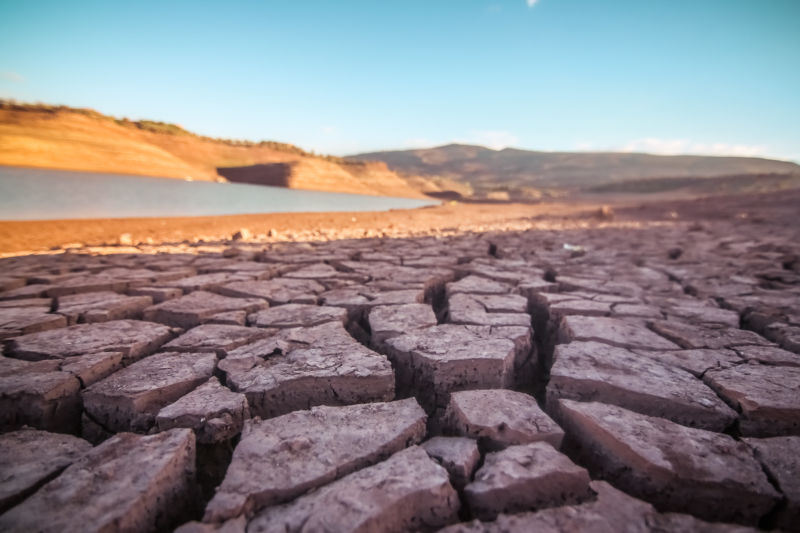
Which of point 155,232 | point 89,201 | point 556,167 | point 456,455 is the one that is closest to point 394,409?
point 456,455

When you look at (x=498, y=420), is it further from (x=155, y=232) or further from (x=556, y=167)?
(x=556, y=167)

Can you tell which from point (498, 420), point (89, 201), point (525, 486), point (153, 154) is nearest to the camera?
point (525, 486)

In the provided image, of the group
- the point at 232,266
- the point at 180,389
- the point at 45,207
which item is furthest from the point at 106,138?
the point at 180,389

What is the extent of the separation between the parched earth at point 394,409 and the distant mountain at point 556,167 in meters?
38.7

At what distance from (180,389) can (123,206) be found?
9452 millimetres

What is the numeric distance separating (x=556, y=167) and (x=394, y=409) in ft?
206

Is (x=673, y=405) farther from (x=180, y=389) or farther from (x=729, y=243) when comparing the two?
(x=729, y=243)

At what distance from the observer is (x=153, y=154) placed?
20.7 metres

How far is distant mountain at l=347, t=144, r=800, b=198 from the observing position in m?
44.8

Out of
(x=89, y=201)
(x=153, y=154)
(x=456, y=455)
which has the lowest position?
(x=456, y=455)

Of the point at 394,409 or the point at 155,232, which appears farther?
the point at 155,232

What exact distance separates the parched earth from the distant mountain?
127 feet

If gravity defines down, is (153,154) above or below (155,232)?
above

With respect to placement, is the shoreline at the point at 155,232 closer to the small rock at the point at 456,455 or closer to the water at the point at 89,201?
the water at the point at 89,201
